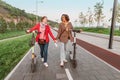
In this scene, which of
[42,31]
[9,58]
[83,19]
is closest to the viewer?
[42,31]

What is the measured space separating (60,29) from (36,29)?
3.15ft

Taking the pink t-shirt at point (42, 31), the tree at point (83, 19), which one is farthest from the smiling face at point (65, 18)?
the tree at point (83, 19)

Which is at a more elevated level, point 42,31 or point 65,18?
point 65,18

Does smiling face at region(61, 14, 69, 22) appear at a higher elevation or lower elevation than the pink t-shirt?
higher

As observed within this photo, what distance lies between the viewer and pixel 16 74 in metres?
7.84

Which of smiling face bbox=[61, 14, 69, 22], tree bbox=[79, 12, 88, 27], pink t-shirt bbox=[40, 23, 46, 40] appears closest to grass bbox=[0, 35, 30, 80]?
pink t-shirt bbox=[40, 23, 46, 40]

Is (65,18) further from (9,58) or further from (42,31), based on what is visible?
(9,58)

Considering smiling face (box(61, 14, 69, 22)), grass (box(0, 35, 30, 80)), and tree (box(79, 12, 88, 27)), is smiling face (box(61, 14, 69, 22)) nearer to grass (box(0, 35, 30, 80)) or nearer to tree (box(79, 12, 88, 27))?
grass (box(0, 35, 30, 80))

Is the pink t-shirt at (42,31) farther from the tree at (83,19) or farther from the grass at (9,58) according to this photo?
the tree at (83,19)

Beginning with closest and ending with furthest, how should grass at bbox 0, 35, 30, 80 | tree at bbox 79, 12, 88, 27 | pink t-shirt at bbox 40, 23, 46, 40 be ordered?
pink t-shirt at bbox 40, 23, 46, 40 → grass at bbox 0, 35, 30, 80 → tree at bbox 79, 12, 88, 27

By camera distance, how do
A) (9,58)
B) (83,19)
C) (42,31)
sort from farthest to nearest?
(83,19)
(9,58)
(42,31)

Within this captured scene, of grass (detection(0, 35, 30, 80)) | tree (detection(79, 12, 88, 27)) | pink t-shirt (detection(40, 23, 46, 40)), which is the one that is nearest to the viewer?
pink t-shirt (detection(40, 23, 46, 40))

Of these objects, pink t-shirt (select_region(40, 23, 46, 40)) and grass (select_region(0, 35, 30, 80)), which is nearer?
pink t-shirt (select_region(40, 23, 46, 40))

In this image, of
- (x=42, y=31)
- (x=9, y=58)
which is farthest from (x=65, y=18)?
(x=9, y=58)
